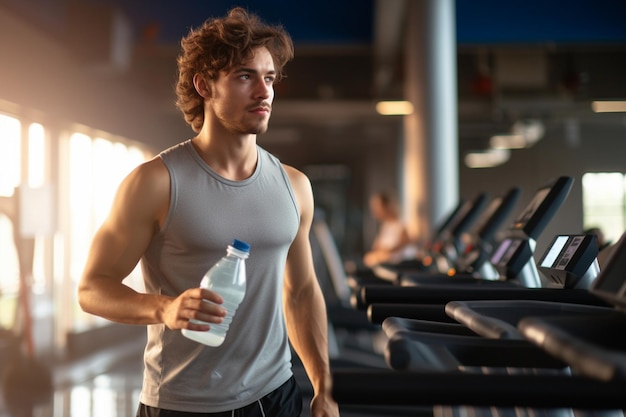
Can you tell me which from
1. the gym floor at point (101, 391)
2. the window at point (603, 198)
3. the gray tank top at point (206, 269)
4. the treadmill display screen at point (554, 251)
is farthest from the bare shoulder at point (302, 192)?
the gym floor at point (101, 391)

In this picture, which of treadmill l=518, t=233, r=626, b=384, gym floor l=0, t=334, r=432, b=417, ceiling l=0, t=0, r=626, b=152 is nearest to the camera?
treadmill l=518, t=233, r=626, b=384

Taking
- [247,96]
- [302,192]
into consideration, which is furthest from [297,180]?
[247,96]

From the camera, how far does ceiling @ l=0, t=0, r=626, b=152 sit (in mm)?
6781

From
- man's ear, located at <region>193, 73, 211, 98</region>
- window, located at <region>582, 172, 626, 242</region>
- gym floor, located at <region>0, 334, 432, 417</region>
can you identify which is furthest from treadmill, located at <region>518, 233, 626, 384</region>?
gym floor, located at <region>0, 334, 432, 417</region>

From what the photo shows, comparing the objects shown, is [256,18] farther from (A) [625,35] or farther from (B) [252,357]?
(A) [625,35]

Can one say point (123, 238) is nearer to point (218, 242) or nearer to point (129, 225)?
point (129, 225)

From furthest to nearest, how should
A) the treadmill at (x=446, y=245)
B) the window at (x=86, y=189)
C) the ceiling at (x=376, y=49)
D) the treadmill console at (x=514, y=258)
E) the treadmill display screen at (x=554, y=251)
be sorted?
the ceiling at (x=376, y=49) < the window at (x=86, y=189) < the treadmill at (x=446, y=245) < the treadmill console at (x=514, y=258) < the treadmill display screen at (x=554, y=251)

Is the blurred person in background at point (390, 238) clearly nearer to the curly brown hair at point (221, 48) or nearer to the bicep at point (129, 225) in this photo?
the curly brown hair at point (221, 48)

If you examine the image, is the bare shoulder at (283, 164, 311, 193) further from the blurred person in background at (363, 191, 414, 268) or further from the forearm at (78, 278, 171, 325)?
the blurred person in background at (363, 191, 414, 268)

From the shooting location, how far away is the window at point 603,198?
3.05 metres

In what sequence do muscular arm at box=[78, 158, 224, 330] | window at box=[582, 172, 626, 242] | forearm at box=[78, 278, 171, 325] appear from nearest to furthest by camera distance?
1. forearm at box=[78, 278, 171, 325]
2. muscular arm at box=[78, 158, 224, 330]
3. window at box=[582, 172, 626, 242]

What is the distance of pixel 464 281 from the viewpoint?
101 inches

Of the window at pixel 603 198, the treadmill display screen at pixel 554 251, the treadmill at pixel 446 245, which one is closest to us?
the treadmill display screen at pixel 554 251

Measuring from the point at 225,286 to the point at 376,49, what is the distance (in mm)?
8911
